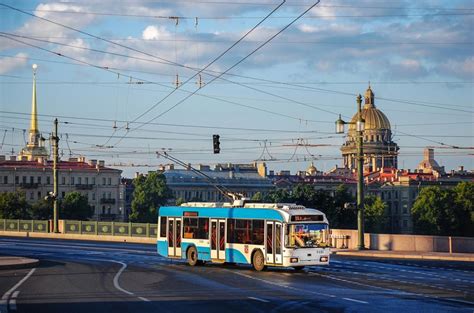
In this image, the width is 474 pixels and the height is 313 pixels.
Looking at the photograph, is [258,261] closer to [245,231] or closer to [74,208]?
[245,231]

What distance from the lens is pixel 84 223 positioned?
8181cm

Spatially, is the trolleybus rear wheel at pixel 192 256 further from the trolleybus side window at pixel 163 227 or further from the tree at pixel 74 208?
the tree at pixel 74 208

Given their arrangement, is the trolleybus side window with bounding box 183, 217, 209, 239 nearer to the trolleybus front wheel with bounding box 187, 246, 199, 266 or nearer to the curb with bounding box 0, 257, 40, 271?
the trolleybus front wheel with bounding box 187, 246, 199, 266

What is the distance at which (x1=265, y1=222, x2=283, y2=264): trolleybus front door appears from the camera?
3600 centimetres

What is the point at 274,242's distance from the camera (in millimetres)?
36250

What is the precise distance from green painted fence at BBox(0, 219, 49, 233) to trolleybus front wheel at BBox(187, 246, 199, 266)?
47.4 metres

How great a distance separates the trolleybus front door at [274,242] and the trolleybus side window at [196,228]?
13.4 feet

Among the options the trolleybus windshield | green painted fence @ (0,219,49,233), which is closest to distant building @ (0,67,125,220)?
green painted fence @ (0,219,49,233)

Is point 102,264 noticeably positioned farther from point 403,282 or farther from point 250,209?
point 403,282

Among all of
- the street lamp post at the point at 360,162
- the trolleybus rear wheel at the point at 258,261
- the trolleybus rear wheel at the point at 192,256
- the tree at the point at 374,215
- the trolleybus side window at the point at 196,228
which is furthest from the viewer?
the tree at the point at 374,215

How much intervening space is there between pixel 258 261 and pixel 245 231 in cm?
134

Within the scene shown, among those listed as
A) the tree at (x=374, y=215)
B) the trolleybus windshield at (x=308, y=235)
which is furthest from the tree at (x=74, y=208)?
the trolleybus windshield at (x=308, y=235)

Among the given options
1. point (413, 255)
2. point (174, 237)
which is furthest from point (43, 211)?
point (174, 237)

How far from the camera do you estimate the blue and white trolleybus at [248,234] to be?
3594cm
